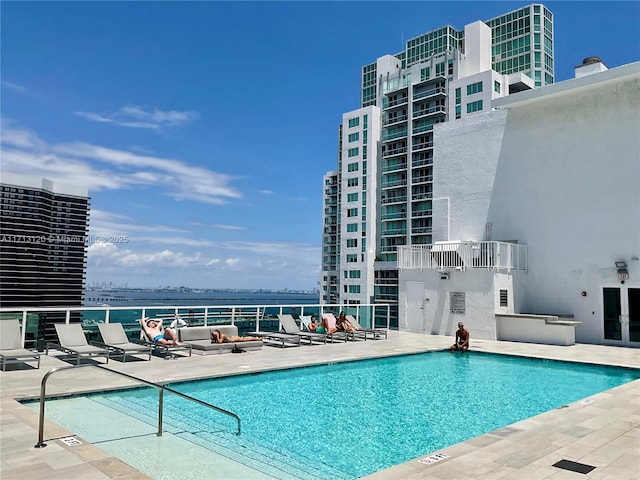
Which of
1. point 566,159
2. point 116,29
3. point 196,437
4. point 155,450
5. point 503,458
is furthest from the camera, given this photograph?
point 566,159

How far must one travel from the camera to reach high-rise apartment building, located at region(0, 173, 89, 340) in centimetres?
4919

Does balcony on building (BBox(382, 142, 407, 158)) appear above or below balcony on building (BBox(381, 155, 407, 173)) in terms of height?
above

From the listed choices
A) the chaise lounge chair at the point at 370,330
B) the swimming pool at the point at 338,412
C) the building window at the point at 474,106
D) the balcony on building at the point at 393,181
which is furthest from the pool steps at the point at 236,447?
the balcony on building at the point at 393,181

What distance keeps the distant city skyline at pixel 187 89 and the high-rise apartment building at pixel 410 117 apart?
4.02 meters

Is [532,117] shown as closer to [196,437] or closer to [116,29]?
[116,29]

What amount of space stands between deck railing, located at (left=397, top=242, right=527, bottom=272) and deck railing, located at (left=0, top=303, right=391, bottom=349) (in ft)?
11.2

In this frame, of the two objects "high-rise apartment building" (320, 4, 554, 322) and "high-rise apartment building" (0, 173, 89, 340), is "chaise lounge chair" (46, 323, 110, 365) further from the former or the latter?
"high-rise apartment building" (320, 4, 554, 322)

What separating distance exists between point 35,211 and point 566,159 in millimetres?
52684

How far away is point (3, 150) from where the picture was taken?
3331 centimetres

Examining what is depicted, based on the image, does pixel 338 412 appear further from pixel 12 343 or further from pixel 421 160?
pixel 421 160

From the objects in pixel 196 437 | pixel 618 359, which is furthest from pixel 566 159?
pixel 196 437

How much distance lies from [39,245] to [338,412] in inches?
2146

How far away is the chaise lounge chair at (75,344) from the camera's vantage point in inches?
375

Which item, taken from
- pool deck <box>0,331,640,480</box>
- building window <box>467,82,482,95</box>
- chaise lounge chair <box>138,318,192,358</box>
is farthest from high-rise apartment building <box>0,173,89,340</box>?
→ pool deck <box>0,331,640,480</box>
